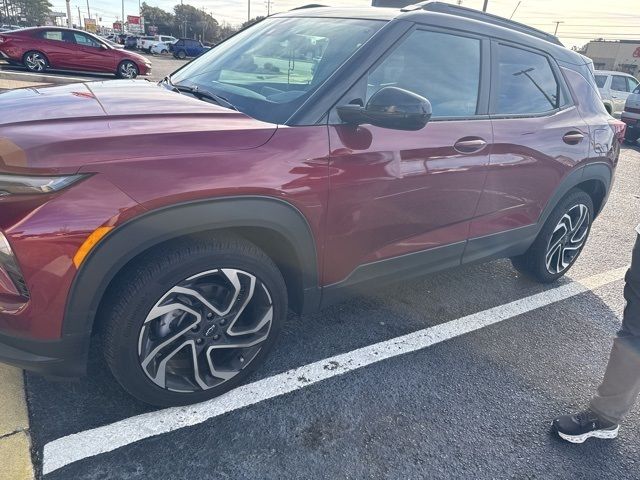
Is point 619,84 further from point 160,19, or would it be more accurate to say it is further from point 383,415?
point 160,19

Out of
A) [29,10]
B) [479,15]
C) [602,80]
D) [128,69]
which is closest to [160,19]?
[29,10]

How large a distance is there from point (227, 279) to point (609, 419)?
190 cm

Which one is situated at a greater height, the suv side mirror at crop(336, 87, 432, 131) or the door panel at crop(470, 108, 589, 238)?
the suv side mirror at crop(336, 87, 432, 131)

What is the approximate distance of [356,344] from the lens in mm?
2834

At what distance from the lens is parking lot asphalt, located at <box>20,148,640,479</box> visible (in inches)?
78.2

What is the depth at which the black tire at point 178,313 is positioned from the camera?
1.87 m

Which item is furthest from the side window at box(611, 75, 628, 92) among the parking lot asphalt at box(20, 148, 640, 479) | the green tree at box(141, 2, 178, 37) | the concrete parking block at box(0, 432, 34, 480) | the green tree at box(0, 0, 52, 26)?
the green tree at box(0, 0, 52, 26)

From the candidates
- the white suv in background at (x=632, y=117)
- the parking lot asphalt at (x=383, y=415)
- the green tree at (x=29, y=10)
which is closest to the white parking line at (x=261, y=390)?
the parking lot asphalt at (x=383, y=415)

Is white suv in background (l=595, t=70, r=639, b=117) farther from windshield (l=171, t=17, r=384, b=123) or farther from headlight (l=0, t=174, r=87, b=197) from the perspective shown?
headlight (l=0, t=174, r=87, b=197)

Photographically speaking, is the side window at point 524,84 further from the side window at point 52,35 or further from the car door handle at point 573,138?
the side window at point 52,35

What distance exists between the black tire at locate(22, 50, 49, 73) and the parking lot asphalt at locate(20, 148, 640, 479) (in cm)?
1477

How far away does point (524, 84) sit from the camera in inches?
123

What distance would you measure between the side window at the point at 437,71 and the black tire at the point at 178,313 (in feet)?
3.35

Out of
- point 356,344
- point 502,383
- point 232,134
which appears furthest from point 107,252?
point 502,383
